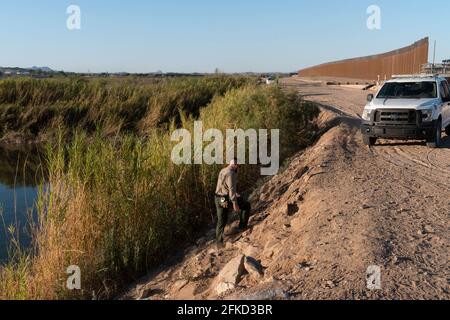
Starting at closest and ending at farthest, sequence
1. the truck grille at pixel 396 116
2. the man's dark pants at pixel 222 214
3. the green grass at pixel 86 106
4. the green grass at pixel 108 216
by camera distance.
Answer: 1. the green grass at pixel 108 216
2. the man's dark pants at pixel 222 214
3. the truck grille at pixel 396 116
4. the green grass at pixel 86 106

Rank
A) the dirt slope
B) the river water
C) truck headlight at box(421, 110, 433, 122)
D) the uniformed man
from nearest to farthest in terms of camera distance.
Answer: the dirt slope, the uniformed man, the river water, truck headlight at box(421, 110, 433, 122)

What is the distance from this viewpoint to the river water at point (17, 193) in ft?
34.2

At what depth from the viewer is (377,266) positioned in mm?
6332

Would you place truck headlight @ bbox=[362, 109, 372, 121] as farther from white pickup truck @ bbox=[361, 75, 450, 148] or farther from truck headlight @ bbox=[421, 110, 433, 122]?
truck headlight @ bbox=[421, 110, 433, 122]

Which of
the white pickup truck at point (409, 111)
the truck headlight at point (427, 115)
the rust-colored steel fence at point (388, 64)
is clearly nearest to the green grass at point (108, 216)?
the white pickup truck at point (409, 111)

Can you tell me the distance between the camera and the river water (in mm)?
10422

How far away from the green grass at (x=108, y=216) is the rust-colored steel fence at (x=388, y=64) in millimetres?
26672

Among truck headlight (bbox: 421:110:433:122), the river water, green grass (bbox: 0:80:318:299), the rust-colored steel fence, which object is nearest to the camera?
green grass (bbox: 0:80:318:299)

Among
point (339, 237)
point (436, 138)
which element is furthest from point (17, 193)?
point (436, 138)

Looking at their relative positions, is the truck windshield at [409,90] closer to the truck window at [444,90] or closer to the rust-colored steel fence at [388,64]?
the truck window at [444,90]

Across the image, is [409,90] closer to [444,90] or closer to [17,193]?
[444,90]

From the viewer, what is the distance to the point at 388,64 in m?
44.4

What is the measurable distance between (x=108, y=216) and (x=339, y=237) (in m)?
4.16

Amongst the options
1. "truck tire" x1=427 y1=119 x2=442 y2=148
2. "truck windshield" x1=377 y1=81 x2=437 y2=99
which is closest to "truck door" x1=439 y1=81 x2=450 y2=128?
"truck windshield" x1=377 y1=81 x2=437 y2=99
